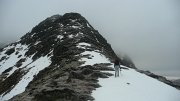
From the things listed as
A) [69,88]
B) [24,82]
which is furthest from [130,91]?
[24,82]

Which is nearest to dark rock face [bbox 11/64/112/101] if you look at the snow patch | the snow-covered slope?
the snow-covered slope

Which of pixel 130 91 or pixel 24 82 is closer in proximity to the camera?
pixel 130 91

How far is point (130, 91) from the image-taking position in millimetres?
31750

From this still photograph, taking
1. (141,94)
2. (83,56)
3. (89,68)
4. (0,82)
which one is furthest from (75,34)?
(141,94)

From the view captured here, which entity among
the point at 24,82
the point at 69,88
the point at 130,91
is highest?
the point at 24,82

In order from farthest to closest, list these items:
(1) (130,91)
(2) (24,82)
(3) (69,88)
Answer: (2) (24,82)
(1) (130,91)
(3) (69,88)

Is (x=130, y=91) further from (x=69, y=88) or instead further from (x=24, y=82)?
(x=24, y=82)

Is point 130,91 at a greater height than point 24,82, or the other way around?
point 24,82

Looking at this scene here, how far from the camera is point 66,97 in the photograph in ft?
93.6

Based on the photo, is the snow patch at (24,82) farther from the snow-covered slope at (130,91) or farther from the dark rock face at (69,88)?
the snow-covered slope at (130,91)

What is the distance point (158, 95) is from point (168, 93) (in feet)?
10.1

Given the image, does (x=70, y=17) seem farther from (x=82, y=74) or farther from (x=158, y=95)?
(x=158, y=95)

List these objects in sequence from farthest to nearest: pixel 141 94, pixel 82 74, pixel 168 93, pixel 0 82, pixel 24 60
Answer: pixel 24 60 → pixel 0 82 → pixel 82 74 → pixel 168 93 → pixel 141 94

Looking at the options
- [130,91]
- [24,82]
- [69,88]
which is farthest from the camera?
[24,82]
